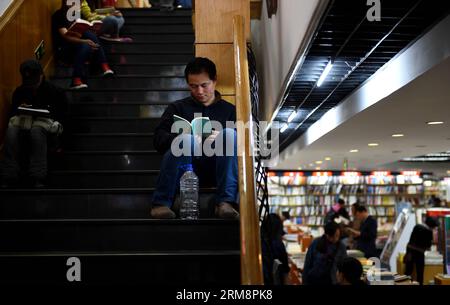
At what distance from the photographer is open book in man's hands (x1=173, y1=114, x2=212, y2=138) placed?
313 centimetres

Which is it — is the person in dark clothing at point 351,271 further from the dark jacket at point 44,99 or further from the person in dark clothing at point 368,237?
the person in dark clothing at point 368,237

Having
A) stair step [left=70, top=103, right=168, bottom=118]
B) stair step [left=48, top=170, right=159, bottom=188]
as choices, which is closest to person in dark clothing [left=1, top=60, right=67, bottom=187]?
stair step [left=48, top=170, right=159, bottom=188]

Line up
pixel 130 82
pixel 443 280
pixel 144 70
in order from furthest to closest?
pixel 144 70 → pixel 130 82 → pixel 443 280

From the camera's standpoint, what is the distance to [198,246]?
2873mm

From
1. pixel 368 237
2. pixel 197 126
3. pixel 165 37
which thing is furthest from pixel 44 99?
pixel 368 237

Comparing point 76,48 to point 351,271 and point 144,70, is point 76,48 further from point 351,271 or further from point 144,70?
point 351,271

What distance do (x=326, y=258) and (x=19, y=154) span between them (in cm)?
323

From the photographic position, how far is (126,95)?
5.18 metres

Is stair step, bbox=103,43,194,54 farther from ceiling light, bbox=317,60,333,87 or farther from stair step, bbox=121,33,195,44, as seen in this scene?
ceiling light, bbox=317,60,333,87

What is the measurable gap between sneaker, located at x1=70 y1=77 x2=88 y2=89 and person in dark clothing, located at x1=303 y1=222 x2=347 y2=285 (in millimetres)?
2831

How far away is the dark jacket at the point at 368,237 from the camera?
836 centimetres

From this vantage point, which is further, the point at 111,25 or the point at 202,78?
the point at 111,25

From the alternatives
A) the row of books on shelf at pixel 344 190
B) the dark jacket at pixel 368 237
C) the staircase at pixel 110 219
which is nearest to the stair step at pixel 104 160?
the staircase at pixel 110 219

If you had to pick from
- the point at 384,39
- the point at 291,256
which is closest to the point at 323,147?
the point at 291,256
